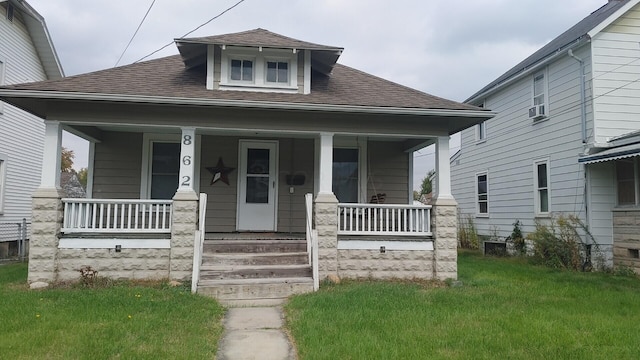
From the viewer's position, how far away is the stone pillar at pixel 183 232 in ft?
25.2

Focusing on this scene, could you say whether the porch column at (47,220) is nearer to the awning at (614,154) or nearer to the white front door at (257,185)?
the white front door at (257,185)

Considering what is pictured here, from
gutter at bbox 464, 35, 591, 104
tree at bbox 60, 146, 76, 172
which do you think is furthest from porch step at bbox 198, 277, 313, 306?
tree at bbox 60, 146, 76, 172

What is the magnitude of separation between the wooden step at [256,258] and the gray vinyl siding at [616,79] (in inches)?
288

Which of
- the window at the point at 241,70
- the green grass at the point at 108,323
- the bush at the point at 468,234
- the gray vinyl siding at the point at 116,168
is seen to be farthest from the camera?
the bush at the point at 468,234

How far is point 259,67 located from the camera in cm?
902

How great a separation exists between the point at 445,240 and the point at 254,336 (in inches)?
180

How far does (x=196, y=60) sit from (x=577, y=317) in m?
8.15

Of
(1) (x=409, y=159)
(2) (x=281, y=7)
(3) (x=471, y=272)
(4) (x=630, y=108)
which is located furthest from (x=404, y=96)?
(4) (x=630, y=108)

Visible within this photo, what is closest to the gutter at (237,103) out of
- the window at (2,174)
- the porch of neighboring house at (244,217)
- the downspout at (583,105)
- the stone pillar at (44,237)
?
the porch of neighboring house at (244,217)

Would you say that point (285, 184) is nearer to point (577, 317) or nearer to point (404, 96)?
point (404, 96)

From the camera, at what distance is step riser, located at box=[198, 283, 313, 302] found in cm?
697

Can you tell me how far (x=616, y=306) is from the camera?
6.32 m

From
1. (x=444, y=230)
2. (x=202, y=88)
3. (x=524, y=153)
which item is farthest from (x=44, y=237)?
(x=524, y=153)

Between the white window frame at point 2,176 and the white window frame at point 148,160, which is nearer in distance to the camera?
the white window frame at point 148,160
